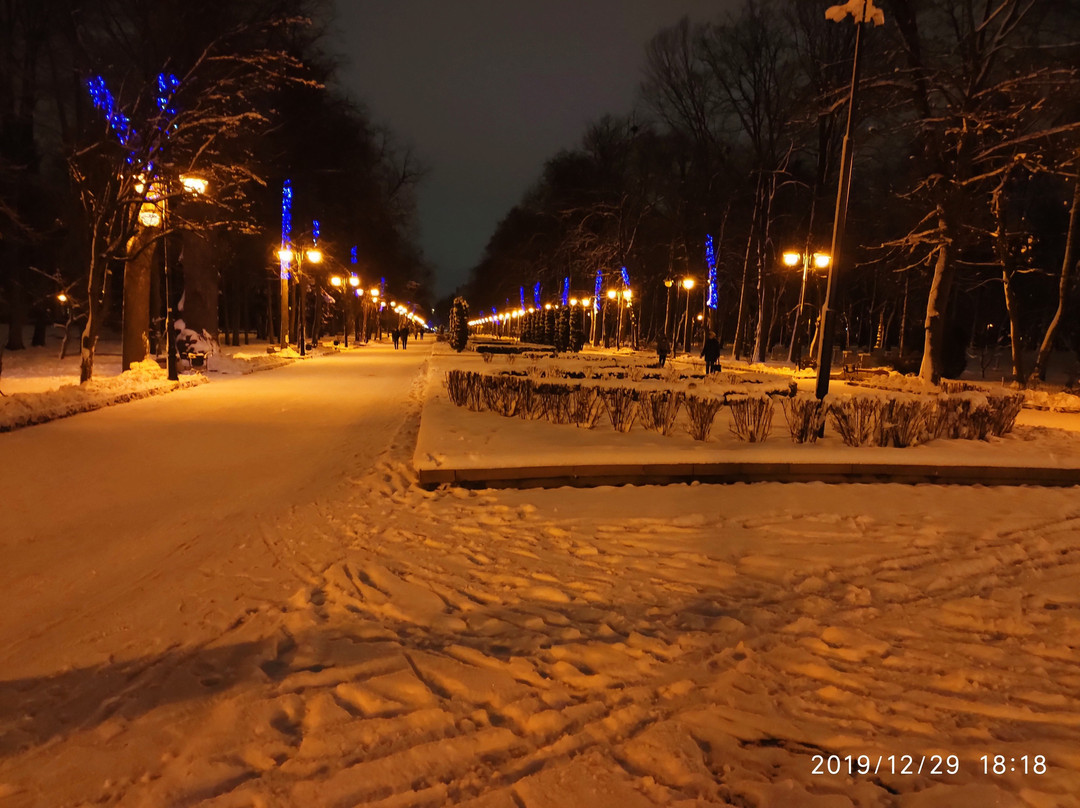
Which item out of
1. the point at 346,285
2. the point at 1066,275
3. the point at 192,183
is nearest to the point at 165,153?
the point at 192,183

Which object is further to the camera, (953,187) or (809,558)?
(953,187)

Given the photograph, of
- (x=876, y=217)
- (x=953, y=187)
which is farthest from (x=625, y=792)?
(x=876, y=217)

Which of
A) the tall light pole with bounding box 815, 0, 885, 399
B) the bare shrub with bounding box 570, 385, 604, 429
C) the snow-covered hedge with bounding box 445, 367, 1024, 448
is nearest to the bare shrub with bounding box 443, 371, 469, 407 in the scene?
the snow-covered hedge with bounding box 445, 367, 1024, 448

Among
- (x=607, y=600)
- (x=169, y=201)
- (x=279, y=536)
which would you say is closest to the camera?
(x=607, y=600)

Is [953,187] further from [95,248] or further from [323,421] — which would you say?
[95,248]

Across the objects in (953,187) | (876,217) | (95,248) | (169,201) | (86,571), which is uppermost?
(876,217)

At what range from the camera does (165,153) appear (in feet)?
57.8

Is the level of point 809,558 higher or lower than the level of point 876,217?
lower

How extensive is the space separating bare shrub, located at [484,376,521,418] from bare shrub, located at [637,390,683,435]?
2314mm

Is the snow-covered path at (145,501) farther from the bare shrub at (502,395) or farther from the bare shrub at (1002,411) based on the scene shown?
the bare shrub at (1002,411)

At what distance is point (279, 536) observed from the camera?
19.2ft

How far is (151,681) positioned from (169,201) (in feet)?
58.5

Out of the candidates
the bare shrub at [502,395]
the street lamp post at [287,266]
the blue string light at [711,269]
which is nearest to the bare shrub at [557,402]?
the bare shrub at [502,395]

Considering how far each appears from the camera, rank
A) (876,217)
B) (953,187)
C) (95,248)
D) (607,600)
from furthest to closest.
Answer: (876,217), (953,187), (95,248), (607,600)
